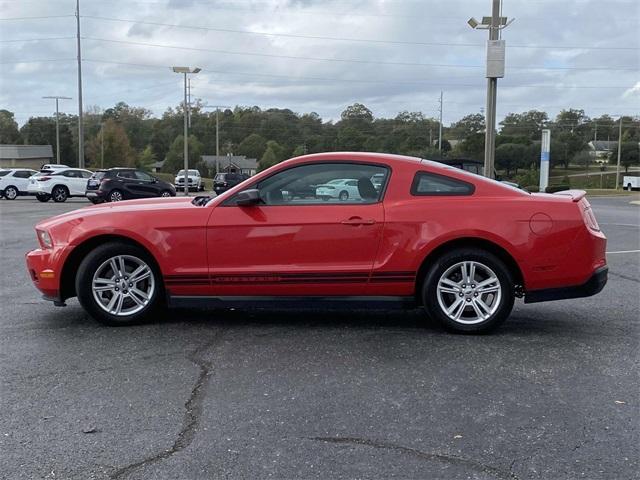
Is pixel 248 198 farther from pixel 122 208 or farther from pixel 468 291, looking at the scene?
pixel 468 291

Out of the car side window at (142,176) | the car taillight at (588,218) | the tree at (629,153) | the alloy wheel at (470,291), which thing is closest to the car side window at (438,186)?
the alloy wheel at (470,291)

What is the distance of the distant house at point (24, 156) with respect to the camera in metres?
82.4

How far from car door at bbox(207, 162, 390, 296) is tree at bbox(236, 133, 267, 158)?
267 ft

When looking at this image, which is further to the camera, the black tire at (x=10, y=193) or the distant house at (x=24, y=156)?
the distant house at (x=24, y=156)

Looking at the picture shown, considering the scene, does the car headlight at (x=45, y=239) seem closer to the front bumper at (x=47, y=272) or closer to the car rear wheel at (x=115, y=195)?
the front bumper at (x=47, y=272)

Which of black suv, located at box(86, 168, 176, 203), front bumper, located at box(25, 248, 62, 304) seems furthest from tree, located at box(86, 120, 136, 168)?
front bumper, located at box(25, 248, 62, 304)

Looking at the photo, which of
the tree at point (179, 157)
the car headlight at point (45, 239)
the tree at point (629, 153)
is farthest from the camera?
the tree at point (629, 153)

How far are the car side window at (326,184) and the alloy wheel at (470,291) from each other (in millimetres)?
904

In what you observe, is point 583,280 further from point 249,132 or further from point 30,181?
point 249,132

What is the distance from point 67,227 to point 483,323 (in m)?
3.66

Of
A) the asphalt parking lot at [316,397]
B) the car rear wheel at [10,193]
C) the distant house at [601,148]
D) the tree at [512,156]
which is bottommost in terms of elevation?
the car rear wheel at [10,193]

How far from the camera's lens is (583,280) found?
544cm

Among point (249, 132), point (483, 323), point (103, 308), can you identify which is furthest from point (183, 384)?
point (249, 132)

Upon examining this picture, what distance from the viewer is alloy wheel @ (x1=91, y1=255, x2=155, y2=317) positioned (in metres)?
5.64
